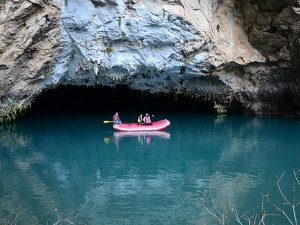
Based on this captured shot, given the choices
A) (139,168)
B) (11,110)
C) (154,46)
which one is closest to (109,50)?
(154,46)

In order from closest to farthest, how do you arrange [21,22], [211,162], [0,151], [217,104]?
[211,162], [0,151], [21,22], [217,104]

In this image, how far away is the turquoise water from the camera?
9.50 metres

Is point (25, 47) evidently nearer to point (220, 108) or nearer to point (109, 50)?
point (109, 50)

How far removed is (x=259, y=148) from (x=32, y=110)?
14332 mm

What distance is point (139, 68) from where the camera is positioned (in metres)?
19.9

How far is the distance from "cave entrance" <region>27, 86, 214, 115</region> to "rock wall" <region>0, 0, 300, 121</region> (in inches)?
146

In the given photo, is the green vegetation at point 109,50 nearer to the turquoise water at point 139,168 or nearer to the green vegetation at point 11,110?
the turquoise water at point 139,168

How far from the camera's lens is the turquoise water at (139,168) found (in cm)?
950

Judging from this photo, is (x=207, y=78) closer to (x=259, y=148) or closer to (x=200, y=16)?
(x=200, y=16)

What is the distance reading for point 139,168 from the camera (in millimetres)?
13055

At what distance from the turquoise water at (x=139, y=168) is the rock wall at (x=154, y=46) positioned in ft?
7.38

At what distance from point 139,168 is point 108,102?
16.0 metres

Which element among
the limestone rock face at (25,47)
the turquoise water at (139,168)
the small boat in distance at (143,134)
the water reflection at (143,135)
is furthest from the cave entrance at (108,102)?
the water reflection at (143,135)

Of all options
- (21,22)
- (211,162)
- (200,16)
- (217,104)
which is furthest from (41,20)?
(217,104)
